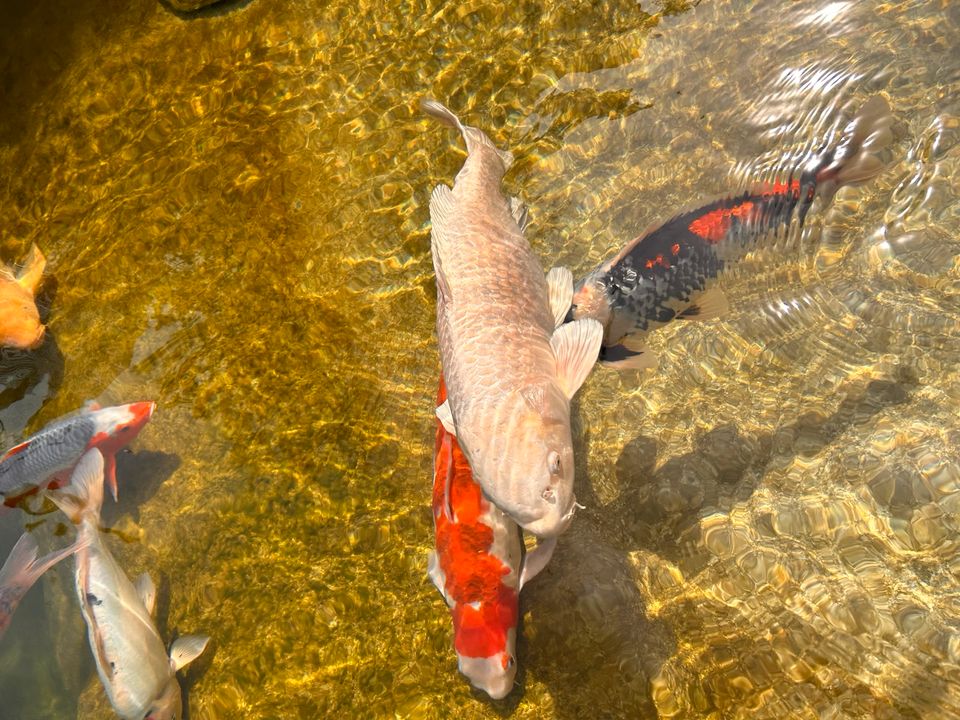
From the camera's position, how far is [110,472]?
17.9 feet

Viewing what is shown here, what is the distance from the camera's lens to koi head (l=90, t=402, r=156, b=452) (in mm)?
5383

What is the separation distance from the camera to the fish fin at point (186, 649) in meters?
4.62

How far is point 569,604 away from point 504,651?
576 mm

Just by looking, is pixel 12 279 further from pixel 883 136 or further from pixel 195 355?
pixel 883 136

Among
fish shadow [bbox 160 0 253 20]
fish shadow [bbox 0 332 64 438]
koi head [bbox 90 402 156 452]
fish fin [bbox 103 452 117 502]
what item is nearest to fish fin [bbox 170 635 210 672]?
fish fin [bbox 103 452 117 502]

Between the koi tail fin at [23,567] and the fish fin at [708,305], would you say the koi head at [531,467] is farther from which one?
the koi tail fin at [23,567]

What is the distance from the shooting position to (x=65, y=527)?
18.0ft

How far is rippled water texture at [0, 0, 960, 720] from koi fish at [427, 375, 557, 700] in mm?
385

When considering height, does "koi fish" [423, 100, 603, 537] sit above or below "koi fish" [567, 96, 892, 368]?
above

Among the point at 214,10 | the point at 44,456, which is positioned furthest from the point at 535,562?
the point at 214,10

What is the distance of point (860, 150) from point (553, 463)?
10.1 ft

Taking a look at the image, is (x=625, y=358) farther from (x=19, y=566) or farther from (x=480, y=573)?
(x=19, y=566)

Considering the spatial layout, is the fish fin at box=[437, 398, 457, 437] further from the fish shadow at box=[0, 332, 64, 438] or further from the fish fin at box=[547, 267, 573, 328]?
the fish shadow at box=[0, 332, 64, 438]

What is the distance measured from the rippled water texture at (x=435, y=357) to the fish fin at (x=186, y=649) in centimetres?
12
